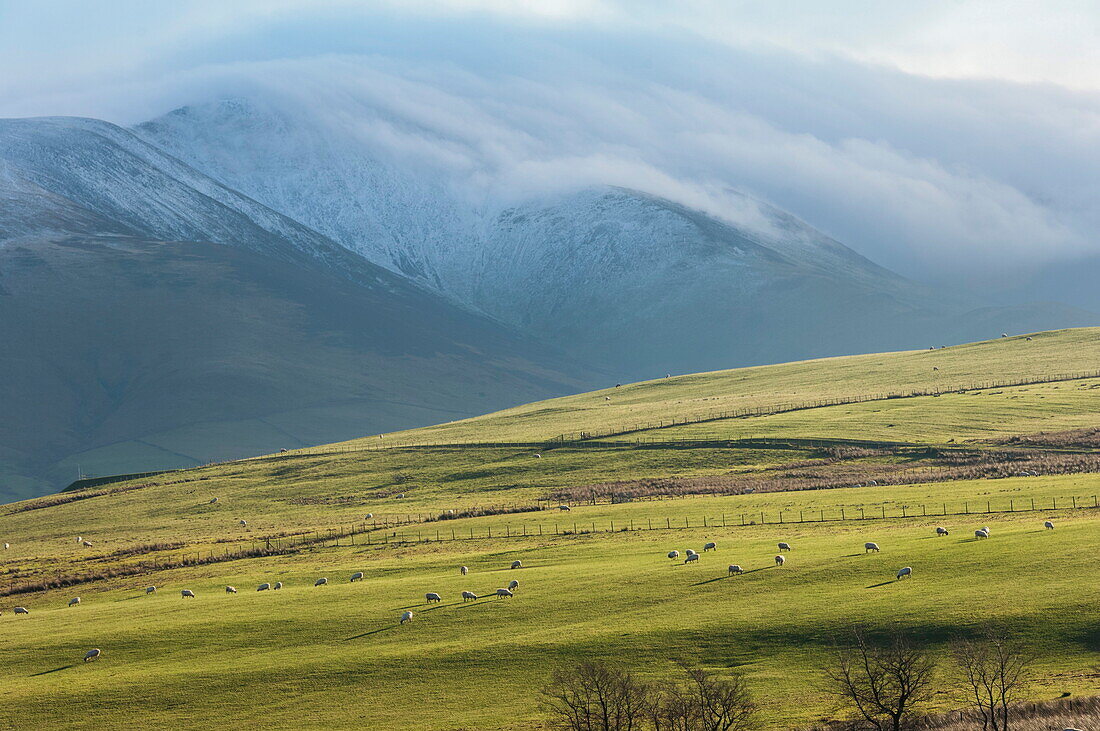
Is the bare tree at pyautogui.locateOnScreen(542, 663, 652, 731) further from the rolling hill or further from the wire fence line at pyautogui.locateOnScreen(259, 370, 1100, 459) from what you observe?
the wire fence line at pyautogui.locateOnScreen(259, 370, 1100, 459)

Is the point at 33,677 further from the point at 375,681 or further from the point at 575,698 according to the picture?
the point at 575,698

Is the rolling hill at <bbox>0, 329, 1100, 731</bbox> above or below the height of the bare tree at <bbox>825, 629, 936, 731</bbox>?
above

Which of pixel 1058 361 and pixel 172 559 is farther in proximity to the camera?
pixel 1058 361

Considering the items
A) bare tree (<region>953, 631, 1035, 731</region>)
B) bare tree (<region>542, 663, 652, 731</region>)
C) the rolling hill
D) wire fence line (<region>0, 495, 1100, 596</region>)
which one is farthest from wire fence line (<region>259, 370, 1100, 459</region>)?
bare tree (<region>953, 631, 1035, 731</region>)

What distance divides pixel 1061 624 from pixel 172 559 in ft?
218

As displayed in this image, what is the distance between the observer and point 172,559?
88000 millimetres

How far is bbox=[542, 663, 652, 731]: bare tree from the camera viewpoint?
40.8 m

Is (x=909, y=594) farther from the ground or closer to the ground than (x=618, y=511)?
closer to the ground

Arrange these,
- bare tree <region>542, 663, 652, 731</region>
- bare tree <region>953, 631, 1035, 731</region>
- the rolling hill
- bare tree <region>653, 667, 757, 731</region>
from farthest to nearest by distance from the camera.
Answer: the rolling hill, bare tree <region>542, 663, 652, 731</region>, bare tree <region>653, 667, 757, 731</region>, bare tree <region>953, 631, 1035, 731</region>

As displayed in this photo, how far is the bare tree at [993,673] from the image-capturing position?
3941 cm

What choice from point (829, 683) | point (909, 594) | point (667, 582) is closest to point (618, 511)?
point (667, 582)

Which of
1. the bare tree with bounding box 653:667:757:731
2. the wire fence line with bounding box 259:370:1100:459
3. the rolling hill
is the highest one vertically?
the wire fence line with bounding box 259:370:1100:459

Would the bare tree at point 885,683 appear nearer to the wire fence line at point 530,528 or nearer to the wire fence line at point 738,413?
the wire fence line at point 530,528

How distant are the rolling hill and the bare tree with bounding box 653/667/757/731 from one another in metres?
0.91
